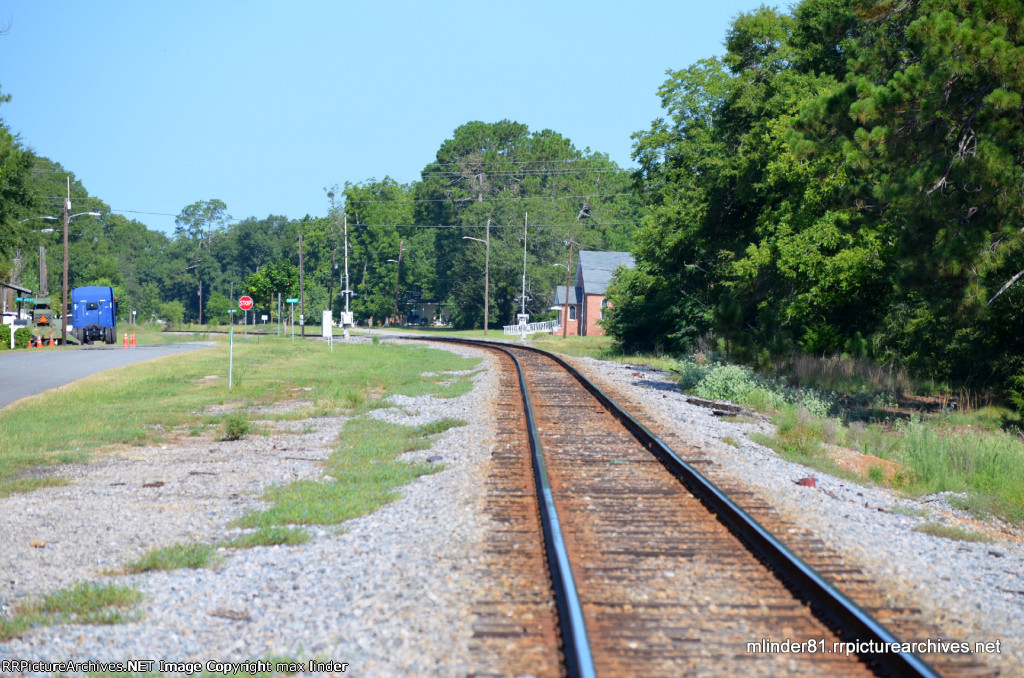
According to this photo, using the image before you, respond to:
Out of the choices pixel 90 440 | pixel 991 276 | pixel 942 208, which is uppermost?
pixel 942 208

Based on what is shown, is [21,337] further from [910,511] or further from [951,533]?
[951,533]

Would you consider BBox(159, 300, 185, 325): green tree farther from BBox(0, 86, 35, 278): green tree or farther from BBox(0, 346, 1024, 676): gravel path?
BBox(0, 346, 1024, 676): gravel path

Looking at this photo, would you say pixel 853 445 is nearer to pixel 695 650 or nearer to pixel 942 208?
pixel 942 208

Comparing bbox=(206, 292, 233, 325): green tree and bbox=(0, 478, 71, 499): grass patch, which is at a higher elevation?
bbox=(206, 292, 233, 325): green tree

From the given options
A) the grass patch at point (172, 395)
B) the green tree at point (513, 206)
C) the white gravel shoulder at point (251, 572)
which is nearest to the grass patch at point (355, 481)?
the white gravel shoulder at point (251, 572)

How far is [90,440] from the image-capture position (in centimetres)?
1612

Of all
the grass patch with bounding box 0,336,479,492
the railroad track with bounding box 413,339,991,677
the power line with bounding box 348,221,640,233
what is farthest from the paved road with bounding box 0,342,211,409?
the power line with bounding box 348,221,640,233

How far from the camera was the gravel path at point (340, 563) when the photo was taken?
19.3ft

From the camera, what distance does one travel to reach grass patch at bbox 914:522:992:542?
8977 mm

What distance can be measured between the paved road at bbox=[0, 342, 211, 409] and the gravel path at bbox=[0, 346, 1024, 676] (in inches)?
528

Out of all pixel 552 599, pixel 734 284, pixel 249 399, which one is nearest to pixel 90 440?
pixel 249 399

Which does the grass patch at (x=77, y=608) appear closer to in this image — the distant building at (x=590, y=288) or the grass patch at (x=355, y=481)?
the grass patch at (x=355, y=481)

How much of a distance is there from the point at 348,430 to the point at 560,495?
8059mm

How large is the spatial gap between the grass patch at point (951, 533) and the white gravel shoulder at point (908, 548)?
112 mm
